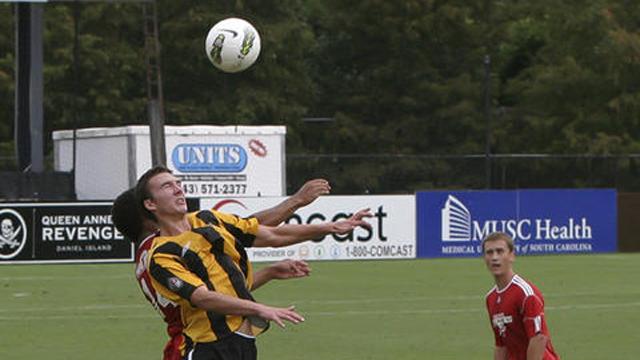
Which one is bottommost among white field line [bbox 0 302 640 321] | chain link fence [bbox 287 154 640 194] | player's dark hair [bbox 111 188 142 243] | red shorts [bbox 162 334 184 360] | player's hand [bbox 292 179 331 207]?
white field line [bbox 0 302 640 321]

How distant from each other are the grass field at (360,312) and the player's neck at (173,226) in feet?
24.1

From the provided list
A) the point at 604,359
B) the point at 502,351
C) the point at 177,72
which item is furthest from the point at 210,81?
the point at 502,351

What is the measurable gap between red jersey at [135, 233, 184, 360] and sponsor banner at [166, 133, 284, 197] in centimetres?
2537

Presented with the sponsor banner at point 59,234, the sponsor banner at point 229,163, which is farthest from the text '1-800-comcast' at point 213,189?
the sponsor banner at point 59,234

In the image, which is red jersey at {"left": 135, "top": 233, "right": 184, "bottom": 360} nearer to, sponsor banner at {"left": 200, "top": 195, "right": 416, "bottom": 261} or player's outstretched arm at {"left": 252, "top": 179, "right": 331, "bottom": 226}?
player's outstretched arm at {"left": 252, "top": 179, "right": 331, "bottom": 226}

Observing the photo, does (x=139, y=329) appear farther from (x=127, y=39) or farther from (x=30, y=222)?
(x=127, y=39)

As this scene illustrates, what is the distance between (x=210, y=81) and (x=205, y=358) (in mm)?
44440

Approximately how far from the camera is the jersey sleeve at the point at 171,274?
7340 mm

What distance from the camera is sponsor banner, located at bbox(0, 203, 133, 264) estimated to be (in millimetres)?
26703

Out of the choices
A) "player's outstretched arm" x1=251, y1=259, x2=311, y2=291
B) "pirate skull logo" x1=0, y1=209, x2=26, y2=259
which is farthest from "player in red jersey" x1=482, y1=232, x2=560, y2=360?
"pirate skull logo" x1=0, y1=209, x2=26, y2=259

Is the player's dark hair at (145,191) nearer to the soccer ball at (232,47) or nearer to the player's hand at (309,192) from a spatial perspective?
the player's hand at (309,192)

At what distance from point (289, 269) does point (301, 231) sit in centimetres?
49

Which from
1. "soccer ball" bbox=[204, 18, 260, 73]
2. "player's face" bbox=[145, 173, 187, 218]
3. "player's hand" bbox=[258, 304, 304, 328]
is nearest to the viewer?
"player's hand" bbox=[258, 304, 304, 328]

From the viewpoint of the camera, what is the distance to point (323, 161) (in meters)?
37.3
